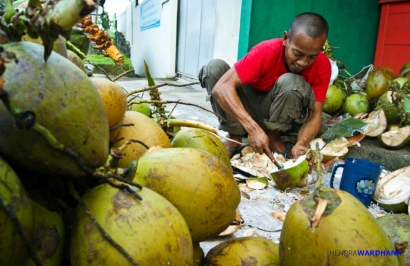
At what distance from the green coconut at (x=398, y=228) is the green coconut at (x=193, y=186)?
0.70 m

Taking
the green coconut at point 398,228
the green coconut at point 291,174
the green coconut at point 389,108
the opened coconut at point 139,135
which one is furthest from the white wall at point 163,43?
the green coconut at point 398,228

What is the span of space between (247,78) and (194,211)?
7.28ft

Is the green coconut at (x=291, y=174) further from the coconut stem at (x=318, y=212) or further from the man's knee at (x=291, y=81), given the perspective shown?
the coconut stem at (x=318, y=212)

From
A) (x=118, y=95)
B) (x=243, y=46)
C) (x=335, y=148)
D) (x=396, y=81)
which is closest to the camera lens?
(x=118, y=95)

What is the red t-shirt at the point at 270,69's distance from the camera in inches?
121

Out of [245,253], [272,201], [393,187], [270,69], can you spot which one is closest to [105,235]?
[245,253]

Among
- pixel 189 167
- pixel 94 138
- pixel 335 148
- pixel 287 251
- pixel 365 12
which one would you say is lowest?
pixel 335 148

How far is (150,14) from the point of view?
11.1 meters

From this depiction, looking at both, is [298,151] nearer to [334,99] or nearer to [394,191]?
A: [394,191]

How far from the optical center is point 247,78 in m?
3.08

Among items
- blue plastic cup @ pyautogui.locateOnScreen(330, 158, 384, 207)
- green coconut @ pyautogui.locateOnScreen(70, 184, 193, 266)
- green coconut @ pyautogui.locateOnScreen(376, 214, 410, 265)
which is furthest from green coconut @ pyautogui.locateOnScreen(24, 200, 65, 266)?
blue plastic cup @ pyautogui.locateOnScreen(330, 158, 384, 207)

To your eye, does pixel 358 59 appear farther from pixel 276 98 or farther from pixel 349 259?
pixel 349 259

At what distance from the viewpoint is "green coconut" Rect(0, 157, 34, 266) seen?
0.67 metres

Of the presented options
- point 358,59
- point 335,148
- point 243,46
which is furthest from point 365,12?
point 335,148
